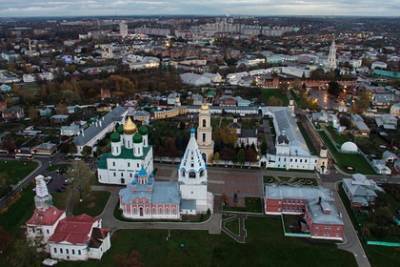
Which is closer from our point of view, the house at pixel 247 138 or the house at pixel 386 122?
the house at pixel 247 138

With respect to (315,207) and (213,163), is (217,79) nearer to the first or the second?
(213,163)

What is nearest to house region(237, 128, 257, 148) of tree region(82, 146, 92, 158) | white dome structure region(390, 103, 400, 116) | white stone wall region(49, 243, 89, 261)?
tree region(82, 146, 92, 158)

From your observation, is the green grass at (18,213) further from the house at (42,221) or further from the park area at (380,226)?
the park area at (380,226)

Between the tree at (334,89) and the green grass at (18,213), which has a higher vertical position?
the tree at (334,89)

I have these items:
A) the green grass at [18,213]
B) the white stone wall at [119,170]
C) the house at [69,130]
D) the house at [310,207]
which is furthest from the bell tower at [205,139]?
the house at [69,130]

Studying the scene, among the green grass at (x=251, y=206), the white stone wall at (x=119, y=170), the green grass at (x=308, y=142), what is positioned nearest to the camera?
the green grass at (x=251, y=206)

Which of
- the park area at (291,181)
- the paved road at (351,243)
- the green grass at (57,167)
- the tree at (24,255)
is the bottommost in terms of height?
the paved road at (351,243)

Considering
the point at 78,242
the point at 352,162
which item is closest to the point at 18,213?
the point at 78,242

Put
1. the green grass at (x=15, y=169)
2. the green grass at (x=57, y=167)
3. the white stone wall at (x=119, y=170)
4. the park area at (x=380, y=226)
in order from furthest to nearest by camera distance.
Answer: the green grass at (x=57, y=167) → the green grass at (x=15, y=169) → the white stone wall at (x=119, y=170) → the park area at (x=380, y=226)

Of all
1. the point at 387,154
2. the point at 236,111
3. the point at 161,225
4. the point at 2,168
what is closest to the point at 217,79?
the point at 236,111
